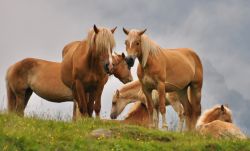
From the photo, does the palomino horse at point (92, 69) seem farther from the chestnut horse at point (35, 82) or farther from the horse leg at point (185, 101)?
the chestnut horse at point (35, 82)

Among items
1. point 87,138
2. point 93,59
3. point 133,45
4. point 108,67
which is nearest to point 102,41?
point 93,59

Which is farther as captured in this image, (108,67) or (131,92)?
(131,92)

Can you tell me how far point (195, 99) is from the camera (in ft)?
72.1

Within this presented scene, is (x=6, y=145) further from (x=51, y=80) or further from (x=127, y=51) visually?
(x=51, y=80)

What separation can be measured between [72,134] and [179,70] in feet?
23.6

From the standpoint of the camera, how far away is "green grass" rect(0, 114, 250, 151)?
13.1 meters

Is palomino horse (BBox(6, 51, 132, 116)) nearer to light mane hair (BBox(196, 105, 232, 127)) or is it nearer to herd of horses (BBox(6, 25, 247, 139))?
herd of horses (BBox(6, 25, 247, 139))

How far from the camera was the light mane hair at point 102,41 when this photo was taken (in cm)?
1792

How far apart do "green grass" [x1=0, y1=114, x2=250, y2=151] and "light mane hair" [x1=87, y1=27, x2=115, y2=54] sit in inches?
89.7

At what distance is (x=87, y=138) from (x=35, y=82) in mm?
11649

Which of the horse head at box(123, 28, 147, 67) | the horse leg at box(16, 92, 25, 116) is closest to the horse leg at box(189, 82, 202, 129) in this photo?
the horse head at box(123, 28, 147, 67)

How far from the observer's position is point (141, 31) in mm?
19453

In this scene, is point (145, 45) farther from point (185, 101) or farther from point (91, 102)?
point (185, 101)

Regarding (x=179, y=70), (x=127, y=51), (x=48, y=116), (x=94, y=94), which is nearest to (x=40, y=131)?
(x=48, y=116)
